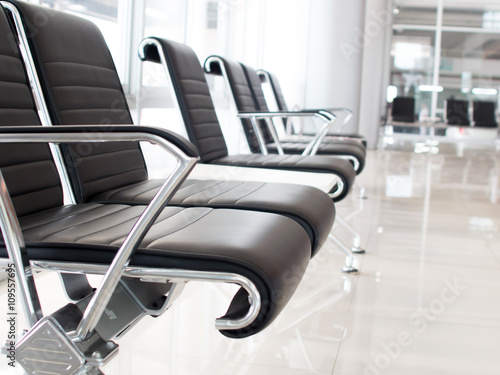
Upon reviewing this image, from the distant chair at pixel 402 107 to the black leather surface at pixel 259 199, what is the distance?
34.1ft

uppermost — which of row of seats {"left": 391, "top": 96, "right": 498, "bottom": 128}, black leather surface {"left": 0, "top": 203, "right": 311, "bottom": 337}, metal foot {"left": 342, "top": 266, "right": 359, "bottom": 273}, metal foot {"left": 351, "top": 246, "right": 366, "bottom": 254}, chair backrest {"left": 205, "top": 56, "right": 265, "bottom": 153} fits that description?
row of seats {"left": 391, "top": 96, "right": 498, "bottom": 128}

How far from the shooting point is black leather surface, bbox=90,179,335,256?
4.77 ft

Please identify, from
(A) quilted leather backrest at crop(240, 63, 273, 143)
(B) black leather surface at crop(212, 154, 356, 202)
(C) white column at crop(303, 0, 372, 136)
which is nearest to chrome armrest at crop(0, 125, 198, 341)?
(B) black leather surface at crop(212, 154, 356, 202)

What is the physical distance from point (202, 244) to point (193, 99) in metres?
1.65

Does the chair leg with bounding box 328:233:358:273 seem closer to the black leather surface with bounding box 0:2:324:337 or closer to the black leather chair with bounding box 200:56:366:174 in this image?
the black leather chair with bounding box 200:56:366:174

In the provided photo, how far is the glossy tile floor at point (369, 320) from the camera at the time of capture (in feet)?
5.92

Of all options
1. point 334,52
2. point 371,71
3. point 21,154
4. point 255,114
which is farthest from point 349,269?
point 371,71

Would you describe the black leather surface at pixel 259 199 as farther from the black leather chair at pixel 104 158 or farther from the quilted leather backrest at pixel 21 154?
the quilted leather backrest at pixel 21 154

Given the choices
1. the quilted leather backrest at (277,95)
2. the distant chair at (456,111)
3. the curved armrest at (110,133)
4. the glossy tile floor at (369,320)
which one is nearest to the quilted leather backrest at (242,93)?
the glossy tile floor at (369,320)

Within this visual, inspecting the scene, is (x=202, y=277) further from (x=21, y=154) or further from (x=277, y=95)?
(x=277, y=95)

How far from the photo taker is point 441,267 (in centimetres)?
296

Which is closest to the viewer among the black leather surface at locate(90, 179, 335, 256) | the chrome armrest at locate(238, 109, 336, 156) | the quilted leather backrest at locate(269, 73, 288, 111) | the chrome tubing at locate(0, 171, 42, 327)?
the chrome tubing at locate(0, 171, 42, 327)

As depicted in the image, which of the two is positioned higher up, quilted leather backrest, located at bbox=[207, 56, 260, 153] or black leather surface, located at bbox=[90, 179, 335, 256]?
quilted leather backrest, located at bbox=[207, 56, 260, 153]

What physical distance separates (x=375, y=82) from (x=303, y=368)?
8.78 m
